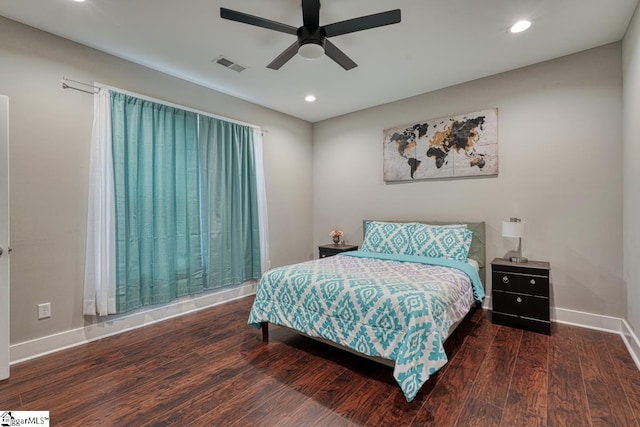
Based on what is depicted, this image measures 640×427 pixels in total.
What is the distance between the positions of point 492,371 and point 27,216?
3.99 m

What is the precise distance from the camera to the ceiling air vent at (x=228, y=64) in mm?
3166

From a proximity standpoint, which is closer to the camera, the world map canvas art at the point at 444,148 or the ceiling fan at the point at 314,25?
the ceiling fan at the point at 314,25

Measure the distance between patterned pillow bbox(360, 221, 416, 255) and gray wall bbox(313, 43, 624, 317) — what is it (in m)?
0.53

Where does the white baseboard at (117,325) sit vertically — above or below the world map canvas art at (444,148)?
below

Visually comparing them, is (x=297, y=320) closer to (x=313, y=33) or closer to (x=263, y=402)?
(x=263, y=402)

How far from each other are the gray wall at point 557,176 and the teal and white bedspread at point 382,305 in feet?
3.22

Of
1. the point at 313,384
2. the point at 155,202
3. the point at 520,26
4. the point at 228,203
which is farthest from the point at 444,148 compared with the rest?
the point at 155,202

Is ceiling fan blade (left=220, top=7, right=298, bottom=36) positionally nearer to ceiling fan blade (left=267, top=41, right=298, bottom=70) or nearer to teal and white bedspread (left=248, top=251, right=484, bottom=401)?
ceiling fan blade (left=267, top=41, right=298, bottom=70)

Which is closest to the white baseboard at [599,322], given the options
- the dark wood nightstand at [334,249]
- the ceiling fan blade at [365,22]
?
the dark wood nightstand at [334,249]

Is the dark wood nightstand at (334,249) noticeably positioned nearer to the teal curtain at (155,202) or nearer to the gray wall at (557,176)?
the gray wall at (557,176)

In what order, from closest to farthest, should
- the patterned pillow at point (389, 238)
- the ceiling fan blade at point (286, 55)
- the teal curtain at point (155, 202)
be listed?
1. the ceiling fan blade at point (286, 55)
2. the teal curtain at point (155, 202)
3. the patterned pillow at point (389, 238)

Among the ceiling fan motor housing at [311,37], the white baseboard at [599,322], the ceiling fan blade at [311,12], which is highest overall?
the ceiling fan blade at [311,12]

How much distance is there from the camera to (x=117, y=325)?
122 inches

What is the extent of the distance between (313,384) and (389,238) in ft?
7.22
